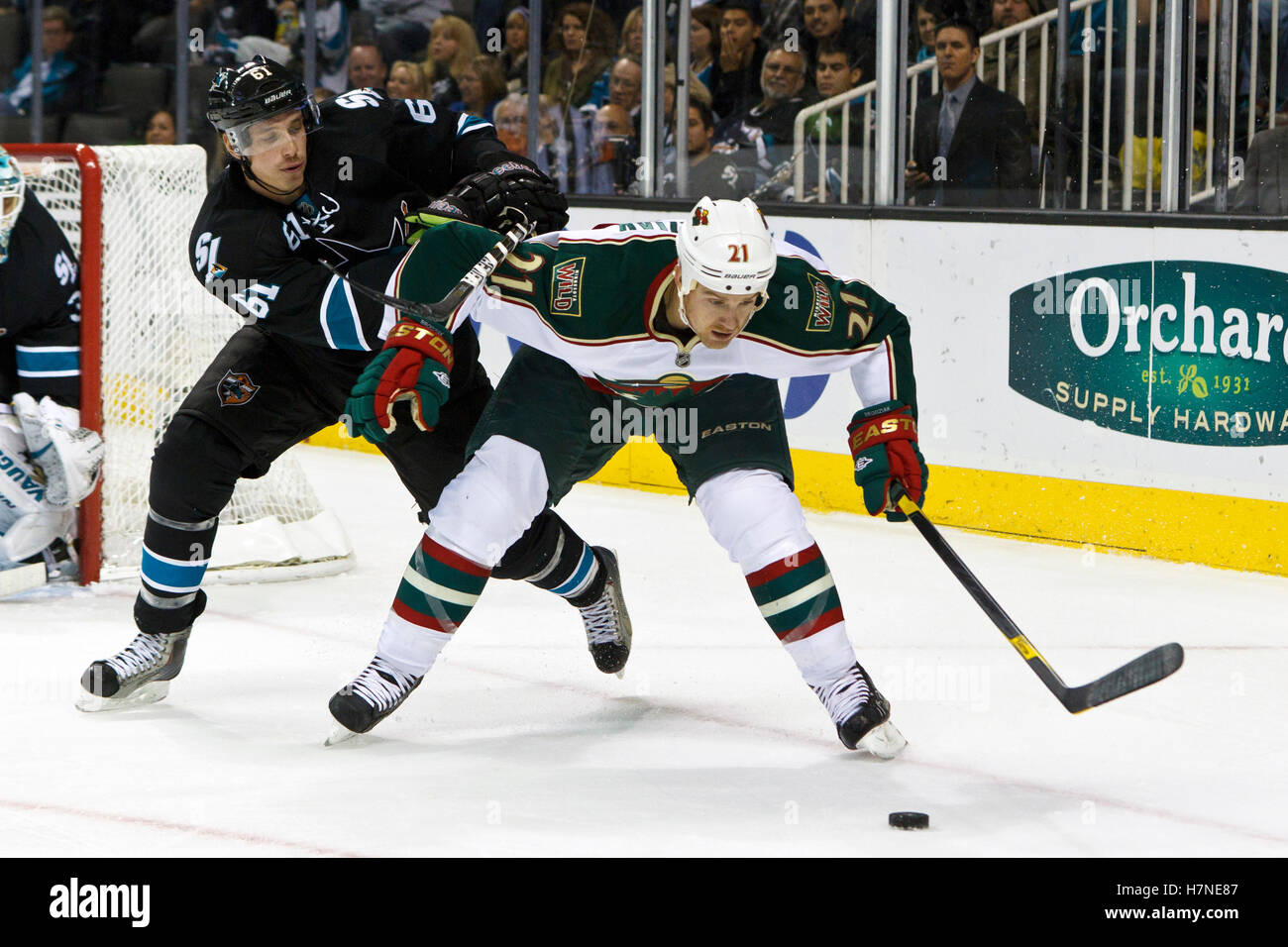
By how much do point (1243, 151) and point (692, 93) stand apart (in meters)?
1.88

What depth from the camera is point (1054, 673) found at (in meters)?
2.85

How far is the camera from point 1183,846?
245 centimetres

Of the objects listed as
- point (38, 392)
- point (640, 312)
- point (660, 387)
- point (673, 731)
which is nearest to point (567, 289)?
point (640, 312)

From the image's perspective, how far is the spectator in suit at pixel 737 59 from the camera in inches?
217

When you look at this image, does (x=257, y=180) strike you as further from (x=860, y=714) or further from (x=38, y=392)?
(x=860, y=714)

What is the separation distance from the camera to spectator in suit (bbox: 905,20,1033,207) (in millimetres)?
4887

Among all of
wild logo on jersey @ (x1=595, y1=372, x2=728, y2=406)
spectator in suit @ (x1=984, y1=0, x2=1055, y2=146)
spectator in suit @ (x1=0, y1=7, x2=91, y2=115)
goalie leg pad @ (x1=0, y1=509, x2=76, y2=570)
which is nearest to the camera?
wild logo on jersey @ (x1=595, y1=372, x2=728, y2=406)

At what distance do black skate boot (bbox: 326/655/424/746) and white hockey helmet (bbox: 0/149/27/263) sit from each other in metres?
1.55

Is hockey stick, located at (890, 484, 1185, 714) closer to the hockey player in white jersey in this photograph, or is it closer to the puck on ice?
the hockey player in white jersey

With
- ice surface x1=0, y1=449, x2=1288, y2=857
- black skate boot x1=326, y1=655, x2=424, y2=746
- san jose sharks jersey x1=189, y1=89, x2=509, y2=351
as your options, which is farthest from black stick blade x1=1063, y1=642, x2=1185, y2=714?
san jose sharks jersey x1=189, y1=89, x2=509, y2=351

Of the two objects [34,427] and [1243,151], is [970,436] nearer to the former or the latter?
[1243,151]

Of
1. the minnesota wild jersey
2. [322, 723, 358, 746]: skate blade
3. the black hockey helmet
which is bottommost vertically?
[322, 723, 358, 746]: skate blade

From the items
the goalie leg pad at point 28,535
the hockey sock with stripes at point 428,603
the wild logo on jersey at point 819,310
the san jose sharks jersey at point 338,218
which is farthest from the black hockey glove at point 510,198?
the goalie leg pad at point 28,535

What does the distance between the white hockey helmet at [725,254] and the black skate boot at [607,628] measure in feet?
2.71
